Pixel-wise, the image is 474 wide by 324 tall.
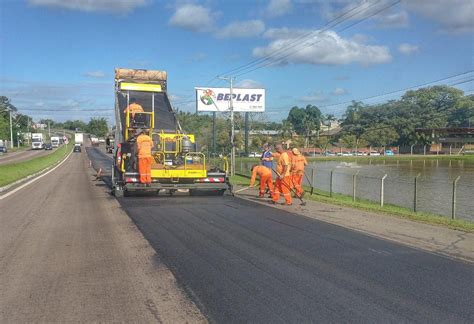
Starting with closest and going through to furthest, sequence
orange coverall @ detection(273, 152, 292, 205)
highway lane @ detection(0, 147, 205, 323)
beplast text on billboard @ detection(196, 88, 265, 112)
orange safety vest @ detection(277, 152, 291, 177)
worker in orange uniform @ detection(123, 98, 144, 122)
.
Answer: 1. highway lane @ detection(0, 147, 205, 323)
2. orange coverall @ detection(273, 152, 292, 205)
3. orange safety vest @ detection(277, 152, 291, 177)
4. worker in orange uniform @ detection(123, 98, 144, 122)
5. beplast text on billboard @ detection(196, 88, 265, 112)

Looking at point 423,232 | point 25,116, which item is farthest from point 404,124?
point 25,116

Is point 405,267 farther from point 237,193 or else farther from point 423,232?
point 237,193

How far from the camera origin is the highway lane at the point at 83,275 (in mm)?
5219

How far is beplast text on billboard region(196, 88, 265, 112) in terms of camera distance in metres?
42.6

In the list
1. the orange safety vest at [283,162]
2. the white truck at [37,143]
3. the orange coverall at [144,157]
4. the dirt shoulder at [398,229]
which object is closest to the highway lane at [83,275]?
the orange coverall at [144,157]

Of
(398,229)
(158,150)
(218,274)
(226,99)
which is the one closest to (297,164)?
(158,150)

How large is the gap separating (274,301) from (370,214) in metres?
8.67

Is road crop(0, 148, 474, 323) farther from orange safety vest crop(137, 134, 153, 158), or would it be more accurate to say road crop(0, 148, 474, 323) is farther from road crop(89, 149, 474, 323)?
orange safety vest crop(137, 134, 153, 158)

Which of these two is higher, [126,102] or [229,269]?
[126,102]

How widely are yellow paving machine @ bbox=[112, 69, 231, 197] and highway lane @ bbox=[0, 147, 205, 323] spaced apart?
16.3ft

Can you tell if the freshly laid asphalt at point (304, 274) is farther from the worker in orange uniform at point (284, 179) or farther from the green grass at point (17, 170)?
the green grass at point (17, 170)

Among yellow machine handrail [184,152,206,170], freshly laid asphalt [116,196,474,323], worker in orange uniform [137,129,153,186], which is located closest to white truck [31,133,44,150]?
yellow machine handrail [184,152,206,170]

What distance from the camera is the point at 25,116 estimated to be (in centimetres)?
16000

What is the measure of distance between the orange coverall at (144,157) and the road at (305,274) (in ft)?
17.1
